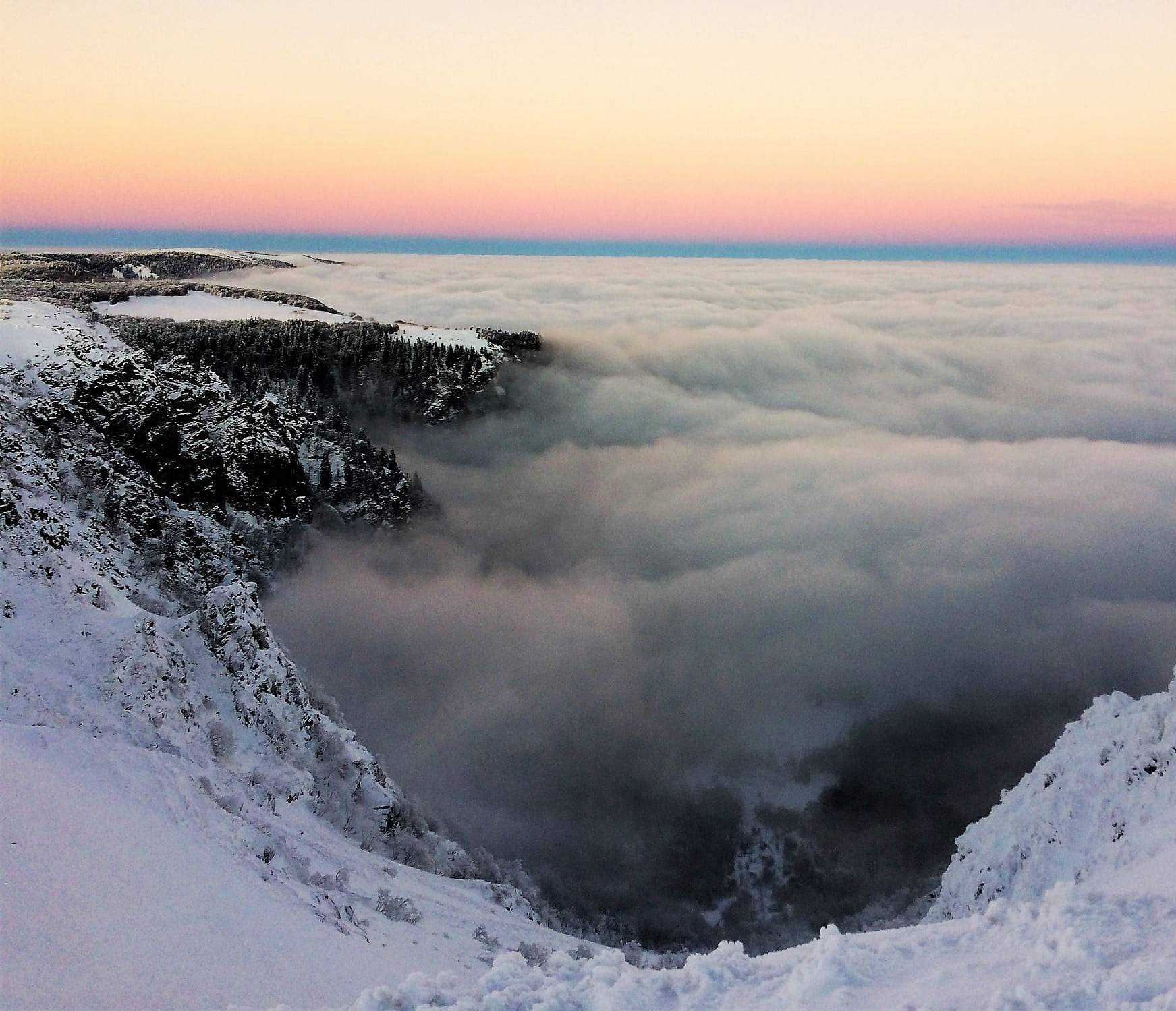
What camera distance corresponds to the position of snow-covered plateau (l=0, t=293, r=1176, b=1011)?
11750mm

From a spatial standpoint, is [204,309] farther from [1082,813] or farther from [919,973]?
[919,973]

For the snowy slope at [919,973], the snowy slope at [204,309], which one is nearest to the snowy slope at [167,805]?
the snowy slope at [919,973]

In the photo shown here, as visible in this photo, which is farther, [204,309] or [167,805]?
[204,309]

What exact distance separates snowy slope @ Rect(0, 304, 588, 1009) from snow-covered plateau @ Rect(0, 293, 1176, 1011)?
104mm

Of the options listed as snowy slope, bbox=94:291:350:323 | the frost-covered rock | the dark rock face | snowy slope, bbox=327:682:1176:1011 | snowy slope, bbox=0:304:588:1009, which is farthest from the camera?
snowy slope, bbox=94:291:350:323

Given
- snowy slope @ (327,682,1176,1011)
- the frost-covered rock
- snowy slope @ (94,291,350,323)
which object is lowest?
the frost-covered rock

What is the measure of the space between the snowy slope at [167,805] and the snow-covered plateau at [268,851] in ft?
0.34

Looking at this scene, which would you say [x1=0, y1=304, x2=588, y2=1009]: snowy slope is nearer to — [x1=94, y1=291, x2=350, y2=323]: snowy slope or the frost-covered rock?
the frost-covered rock

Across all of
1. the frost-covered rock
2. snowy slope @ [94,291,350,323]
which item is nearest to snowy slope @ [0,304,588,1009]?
the frost-covered rock

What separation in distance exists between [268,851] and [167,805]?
389 centimetres

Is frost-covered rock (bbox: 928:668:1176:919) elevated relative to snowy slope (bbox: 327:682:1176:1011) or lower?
lower

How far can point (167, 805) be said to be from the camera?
73.2 feet

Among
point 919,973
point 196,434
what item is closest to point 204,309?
point 196,434

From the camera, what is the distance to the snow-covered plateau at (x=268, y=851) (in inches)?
463
